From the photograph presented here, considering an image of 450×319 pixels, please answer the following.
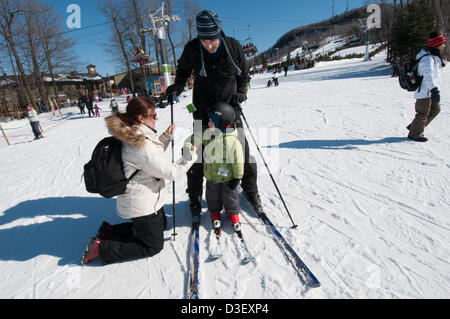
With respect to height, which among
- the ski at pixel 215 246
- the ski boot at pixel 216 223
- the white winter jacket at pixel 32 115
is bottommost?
the ski at pixel 215 246

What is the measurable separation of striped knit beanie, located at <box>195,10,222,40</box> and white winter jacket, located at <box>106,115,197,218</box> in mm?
1084

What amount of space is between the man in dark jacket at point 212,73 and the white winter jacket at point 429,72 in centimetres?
339

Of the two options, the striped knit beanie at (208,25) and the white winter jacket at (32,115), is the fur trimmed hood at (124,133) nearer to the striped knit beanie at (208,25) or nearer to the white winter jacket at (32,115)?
the striped knit beanie at (208,25)

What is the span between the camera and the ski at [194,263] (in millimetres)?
1826

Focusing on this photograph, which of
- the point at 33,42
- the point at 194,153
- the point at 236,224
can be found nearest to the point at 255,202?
the point at 236,224

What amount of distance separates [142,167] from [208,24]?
1.49 m

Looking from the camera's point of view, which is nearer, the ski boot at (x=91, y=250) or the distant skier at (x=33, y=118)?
the ski boot at (x=91, y=250)

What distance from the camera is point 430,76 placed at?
12.6ft

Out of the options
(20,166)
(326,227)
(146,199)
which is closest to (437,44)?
(326,227)

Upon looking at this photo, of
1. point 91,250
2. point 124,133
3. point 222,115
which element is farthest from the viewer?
point 222,115

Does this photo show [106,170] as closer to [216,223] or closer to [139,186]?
[139,186]

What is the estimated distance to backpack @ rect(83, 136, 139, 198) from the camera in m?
1.97

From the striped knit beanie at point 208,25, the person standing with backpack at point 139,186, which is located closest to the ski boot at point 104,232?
the person standing with backpack at point 139,186
